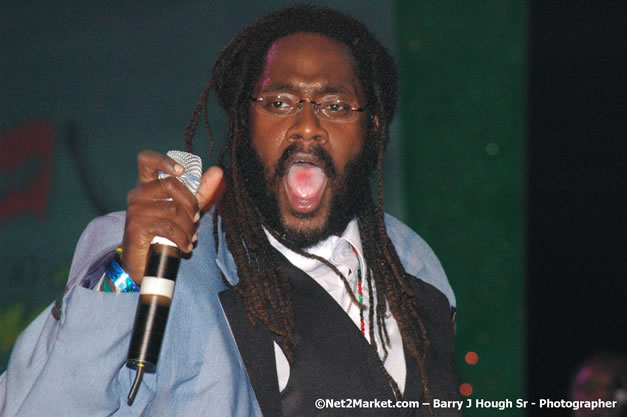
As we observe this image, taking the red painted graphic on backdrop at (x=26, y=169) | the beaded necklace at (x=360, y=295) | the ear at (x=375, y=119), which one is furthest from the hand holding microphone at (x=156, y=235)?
the red painted graphic on backdrop at (x=26, y=169)

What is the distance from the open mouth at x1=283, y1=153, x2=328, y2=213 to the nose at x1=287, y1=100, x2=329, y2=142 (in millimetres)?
51

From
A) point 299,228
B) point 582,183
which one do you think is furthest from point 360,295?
point 582,183

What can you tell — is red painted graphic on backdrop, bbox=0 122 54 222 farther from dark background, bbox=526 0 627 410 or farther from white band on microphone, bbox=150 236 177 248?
white band on microphone, bbox=150 236 177 248

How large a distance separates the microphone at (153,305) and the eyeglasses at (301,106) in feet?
2.36

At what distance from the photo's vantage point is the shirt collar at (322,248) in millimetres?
1860

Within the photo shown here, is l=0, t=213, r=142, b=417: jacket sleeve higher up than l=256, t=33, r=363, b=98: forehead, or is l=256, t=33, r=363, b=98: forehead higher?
l=256, t=33, r=363, b=98: forehead

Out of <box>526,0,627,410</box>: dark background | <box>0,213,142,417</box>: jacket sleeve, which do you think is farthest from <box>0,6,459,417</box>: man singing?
<box>526,0,627,410</box>: dark background

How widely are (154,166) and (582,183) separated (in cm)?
263

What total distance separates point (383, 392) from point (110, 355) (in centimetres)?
72

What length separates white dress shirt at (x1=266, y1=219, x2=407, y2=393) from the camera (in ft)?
5.94

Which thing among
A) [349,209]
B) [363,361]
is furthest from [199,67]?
[363,361]

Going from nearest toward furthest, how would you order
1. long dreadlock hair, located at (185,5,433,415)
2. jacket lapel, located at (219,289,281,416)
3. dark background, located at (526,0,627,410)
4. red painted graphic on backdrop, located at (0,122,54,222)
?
jacket lapel, located at (219,289,281,416) < long dreadlock hair, located at (185,5,433,415) < dark background, located at (526,0,627,410) < red painted graphic on backdrop, located at (0,122,54,222)

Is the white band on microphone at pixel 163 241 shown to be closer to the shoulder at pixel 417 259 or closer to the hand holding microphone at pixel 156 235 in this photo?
the hand holding microphone at pixel 156 235

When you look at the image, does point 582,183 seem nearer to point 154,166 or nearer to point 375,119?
point 375,119
